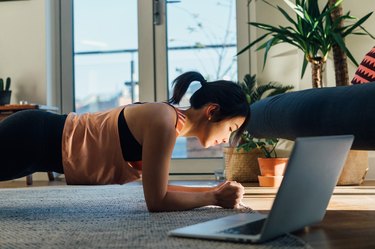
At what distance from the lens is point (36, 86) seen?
3.38m

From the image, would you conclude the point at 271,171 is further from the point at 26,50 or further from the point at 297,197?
the point at 26,50

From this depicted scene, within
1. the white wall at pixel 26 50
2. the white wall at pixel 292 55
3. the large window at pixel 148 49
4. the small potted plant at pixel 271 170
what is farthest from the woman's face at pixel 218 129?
the white wall at pixel 26 50

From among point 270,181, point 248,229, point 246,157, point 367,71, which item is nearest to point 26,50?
point 246,157

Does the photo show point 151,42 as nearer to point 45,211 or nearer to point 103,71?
point 103,71

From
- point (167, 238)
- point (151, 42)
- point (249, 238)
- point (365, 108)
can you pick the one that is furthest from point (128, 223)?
point (151, 42)

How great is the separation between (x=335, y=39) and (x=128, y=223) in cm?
165

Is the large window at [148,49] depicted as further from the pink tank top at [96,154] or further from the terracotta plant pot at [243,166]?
the pink tank top at [96,154]

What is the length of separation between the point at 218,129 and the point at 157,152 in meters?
0.24

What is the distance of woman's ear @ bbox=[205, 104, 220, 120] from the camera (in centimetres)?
146

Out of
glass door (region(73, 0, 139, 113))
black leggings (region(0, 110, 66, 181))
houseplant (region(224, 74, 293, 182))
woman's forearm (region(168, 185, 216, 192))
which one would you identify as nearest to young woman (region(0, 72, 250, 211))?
black leggings (region(0, 110, 66, 181))

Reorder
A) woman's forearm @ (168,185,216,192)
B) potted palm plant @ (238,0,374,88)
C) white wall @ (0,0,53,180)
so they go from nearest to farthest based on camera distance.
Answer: woman's forearm @ (168,185,216,192), potted palm plant @ (238,0,374,88), white wall @ (0,0,53,180)

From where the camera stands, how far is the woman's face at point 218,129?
1.48 metres

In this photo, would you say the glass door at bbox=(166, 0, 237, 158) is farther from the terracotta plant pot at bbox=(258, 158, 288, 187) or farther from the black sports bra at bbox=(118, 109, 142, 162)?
the black sports bra at bbox=(118, 109, 142, 162)

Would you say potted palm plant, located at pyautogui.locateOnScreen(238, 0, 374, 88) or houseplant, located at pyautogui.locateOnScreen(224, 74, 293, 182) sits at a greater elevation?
potted palm plant, located at pyautogui.locateOnScreen(238, 0, 374, 88)
